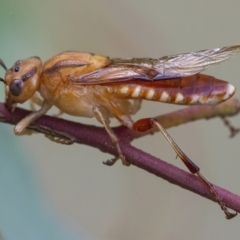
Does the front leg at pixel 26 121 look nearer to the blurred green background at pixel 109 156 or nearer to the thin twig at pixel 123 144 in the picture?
the thin twig at pixel 123 144

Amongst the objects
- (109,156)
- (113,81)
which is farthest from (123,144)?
(109,156)

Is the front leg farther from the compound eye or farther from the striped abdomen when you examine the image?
the striped abdomen

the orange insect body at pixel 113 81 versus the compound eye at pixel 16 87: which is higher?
the compound eye at pixel 16 87

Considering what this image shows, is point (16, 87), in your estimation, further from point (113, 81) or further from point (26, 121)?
point (113, 81)

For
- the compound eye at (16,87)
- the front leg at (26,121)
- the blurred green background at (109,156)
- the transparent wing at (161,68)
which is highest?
the compound eye at (16,87)

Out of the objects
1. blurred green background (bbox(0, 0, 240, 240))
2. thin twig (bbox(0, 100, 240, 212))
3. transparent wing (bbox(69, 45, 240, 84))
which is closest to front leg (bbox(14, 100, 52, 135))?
thin twig (bbox(0, 100, 240, 212))

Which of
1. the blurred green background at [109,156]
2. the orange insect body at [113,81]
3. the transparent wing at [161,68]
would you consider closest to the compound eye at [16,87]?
the orange insect body at [113,81]

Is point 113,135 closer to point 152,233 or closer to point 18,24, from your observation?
point 152,233
